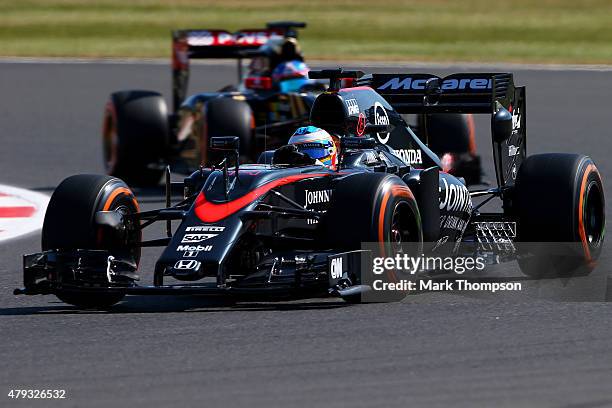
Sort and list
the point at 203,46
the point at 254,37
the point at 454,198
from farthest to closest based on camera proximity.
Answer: the point at 254,37, the point at 203,46, the point at 454,198

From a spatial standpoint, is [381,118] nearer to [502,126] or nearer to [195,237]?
[502,126]

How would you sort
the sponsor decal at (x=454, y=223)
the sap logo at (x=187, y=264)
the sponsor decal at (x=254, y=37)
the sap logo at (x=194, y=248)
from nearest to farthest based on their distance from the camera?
the sap logo at (x=187, y=264) < the sap logo at (x=194, y=248) < the sponsor decal at (x=454, y=223) < the sponsor decal at (x=254, y=37)

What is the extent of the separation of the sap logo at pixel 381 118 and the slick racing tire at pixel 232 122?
5.01 meters

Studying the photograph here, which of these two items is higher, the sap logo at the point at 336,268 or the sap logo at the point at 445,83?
the sap logo at the point at 445,83

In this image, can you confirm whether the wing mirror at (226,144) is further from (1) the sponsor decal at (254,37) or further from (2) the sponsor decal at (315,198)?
(1) the sponsor decal at (254,37)

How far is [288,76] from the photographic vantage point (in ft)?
57.4

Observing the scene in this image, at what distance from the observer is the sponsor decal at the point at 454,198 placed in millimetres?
10008

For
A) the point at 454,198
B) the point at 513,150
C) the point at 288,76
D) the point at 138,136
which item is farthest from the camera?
the point at 288,76

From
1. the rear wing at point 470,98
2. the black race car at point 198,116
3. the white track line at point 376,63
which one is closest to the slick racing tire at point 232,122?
the black race car at point 198,116

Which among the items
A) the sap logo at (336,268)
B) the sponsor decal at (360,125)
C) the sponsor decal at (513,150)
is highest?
the sponsor decal at (360,125)

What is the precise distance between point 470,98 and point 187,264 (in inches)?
137

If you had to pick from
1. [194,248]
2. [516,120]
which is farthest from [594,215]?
[194,248]

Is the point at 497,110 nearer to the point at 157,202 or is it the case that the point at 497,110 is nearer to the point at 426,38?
the point at 157,202

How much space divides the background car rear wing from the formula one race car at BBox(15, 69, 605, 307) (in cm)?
737
